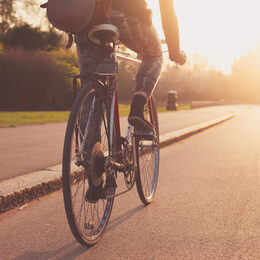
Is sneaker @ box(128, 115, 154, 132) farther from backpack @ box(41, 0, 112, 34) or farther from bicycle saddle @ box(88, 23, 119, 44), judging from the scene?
backpack @ box(41, 0, 112, 34)

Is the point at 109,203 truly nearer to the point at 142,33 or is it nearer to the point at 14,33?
the point at 142,33

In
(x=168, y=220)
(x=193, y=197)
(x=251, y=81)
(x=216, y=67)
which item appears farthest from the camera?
(x=251, y=81)

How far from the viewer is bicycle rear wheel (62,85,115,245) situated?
2.33 meters

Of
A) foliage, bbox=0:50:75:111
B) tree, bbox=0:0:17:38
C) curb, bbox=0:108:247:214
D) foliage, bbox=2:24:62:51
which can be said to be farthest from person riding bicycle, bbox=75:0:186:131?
tree, bbox=0:0:17:38

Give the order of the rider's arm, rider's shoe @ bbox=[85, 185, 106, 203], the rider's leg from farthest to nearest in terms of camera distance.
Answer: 1. the rider's leg
2. the rider's arm
3. rider's shoe @ bbox=[85, 185, 106, 203]

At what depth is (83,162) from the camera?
8.33 feet

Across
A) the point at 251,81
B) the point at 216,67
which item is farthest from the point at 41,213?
the point at 251,81

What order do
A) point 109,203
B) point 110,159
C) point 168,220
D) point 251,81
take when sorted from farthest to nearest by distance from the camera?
1. point 251,81
2. point 168,220
3. point 109,203
4. point 110,159

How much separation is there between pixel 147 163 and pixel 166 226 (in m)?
0.83

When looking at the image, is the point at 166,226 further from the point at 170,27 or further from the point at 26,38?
the point at 26,38

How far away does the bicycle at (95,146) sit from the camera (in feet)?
7.79

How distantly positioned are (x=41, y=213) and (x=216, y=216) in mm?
1369

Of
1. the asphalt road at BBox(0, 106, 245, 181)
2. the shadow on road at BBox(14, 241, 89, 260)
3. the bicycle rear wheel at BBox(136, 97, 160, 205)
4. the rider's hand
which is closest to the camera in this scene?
the shadow on road at BBox(14, 241, 89, 260)

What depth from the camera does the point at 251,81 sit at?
263 feet
